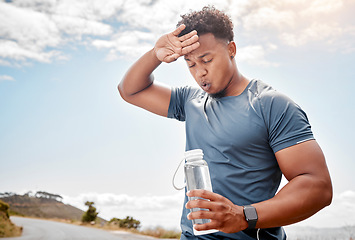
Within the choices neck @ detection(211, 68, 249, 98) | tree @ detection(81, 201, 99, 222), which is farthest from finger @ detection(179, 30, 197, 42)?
tree @ detection(81, 201, 99, 222)

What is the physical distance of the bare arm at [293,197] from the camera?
1.18m

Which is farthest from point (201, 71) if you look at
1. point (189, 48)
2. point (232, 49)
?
point (232, 49)

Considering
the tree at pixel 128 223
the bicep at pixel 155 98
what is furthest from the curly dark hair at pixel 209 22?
the tree at pixel 128 223

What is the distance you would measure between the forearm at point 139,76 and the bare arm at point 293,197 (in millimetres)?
910

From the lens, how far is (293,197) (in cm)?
129

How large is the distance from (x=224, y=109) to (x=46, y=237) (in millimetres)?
9910

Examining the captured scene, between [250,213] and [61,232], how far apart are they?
1039 cm

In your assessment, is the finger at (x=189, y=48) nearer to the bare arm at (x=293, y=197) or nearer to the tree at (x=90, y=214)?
the bare arm at (x=293, y=197)

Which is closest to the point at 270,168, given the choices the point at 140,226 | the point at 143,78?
the point at 143,78

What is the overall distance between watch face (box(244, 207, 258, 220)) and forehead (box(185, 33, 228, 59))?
2.39 ft

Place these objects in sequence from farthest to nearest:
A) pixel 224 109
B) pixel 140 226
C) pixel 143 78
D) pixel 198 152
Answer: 1. pixel 140 226
2. pixel 143 78
3. pixel 224 109
4. pixel 198 152

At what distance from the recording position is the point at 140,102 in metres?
2.15

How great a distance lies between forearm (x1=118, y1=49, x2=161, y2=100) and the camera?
198 cm

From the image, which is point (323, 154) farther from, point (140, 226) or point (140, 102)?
point (140, 226)
